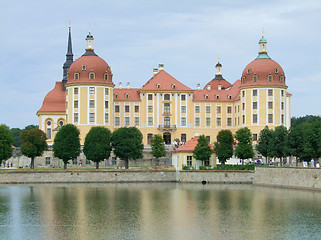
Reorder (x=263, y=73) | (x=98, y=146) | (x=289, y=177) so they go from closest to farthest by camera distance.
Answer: (x=289, y=177)
(x=98, y=146)
(x=263, y=73)

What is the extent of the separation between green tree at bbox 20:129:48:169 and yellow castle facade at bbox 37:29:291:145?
1179 cm

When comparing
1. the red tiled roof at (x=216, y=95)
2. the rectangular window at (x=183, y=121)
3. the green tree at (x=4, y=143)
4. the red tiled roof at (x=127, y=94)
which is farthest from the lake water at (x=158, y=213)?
the red tiled roof at (x=216, y=95)

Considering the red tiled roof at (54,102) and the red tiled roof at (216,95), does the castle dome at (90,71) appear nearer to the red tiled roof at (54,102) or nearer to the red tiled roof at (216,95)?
the red tiled roof at (54,102)

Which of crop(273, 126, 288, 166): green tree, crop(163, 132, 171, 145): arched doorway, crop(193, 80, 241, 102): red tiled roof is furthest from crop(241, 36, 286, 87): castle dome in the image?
crop(273, 126, 288, 166): green tree

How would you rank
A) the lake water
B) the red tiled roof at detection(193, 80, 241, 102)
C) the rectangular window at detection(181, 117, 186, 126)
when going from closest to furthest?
the lake water
the rectangular window at detection(181, 117, 186, 126)
the red tiled roof at detection(193, 80, 241, 102)

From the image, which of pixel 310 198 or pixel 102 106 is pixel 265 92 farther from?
pixel 310 198

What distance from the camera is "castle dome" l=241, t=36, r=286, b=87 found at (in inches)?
3775

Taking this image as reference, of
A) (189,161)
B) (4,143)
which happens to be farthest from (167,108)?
(4,143)

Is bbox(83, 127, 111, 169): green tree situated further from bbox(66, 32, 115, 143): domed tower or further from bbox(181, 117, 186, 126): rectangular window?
bbox(181, 117, 186, 126): rectangular window

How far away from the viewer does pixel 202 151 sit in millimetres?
75938

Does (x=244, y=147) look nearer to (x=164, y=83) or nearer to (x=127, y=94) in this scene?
(x=164, y=83)

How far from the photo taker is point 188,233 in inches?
1480

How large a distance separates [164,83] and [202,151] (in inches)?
1052

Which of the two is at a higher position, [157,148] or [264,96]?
[264,96]
